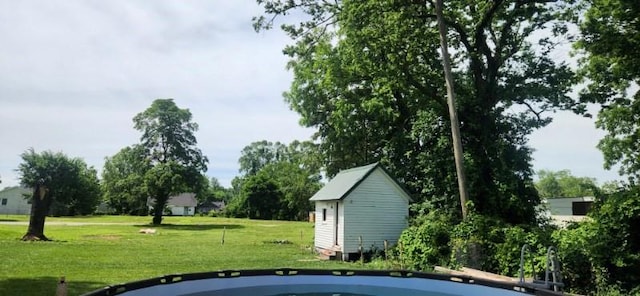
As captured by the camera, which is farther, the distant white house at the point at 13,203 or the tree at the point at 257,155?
the tree at the point at 257,155

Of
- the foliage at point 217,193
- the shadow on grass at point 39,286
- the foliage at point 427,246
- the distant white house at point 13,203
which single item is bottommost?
the shadow on grass at point 39,286

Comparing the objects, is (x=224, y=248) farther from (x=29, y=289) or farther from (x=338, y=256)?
(x=29, y=289)

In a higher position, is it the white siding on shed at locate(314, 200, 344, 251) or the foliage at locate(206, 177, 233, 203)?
the foliage at locate(206, 177, 233, 203)

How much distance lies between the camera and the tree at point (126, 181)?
47.5 metres

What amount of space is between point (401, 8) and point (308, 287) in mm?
13648

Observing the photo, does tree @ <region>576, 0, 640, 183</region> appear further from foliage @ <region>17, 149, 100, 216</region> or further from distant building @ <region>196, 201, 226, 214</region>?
distant building @ <region>196, 201, 226, 214</region>

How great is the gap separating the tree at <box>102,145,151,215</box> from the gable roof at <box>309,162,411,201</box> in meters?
27.6

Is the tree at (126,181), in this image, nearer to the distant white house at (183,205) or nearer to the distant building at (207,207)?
the distant white house at (183,205)

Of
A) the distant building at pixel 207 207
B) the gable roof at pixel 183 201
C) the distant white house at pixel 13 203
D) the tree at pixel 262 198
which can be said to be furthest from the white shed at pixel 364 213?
the distant building at pixel 207 207

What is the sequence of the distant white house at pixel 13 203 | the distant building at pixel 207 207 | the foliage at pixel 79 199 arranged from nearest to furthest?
the foliage at pixel 79 199, the distant white house at pixel 13 203, the distant building at pixel 207 207

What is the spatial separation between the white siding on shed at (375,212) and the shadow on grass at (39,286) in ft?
36.7

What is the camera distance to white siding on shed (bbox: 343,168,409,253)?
65.2 feet

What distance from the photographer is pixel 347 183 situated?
21.2 m

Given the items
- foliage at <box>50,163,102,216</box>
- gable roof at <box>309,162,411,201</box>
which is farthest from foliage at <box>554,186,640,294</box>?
foliage at <box>50,163,102,216</box>
